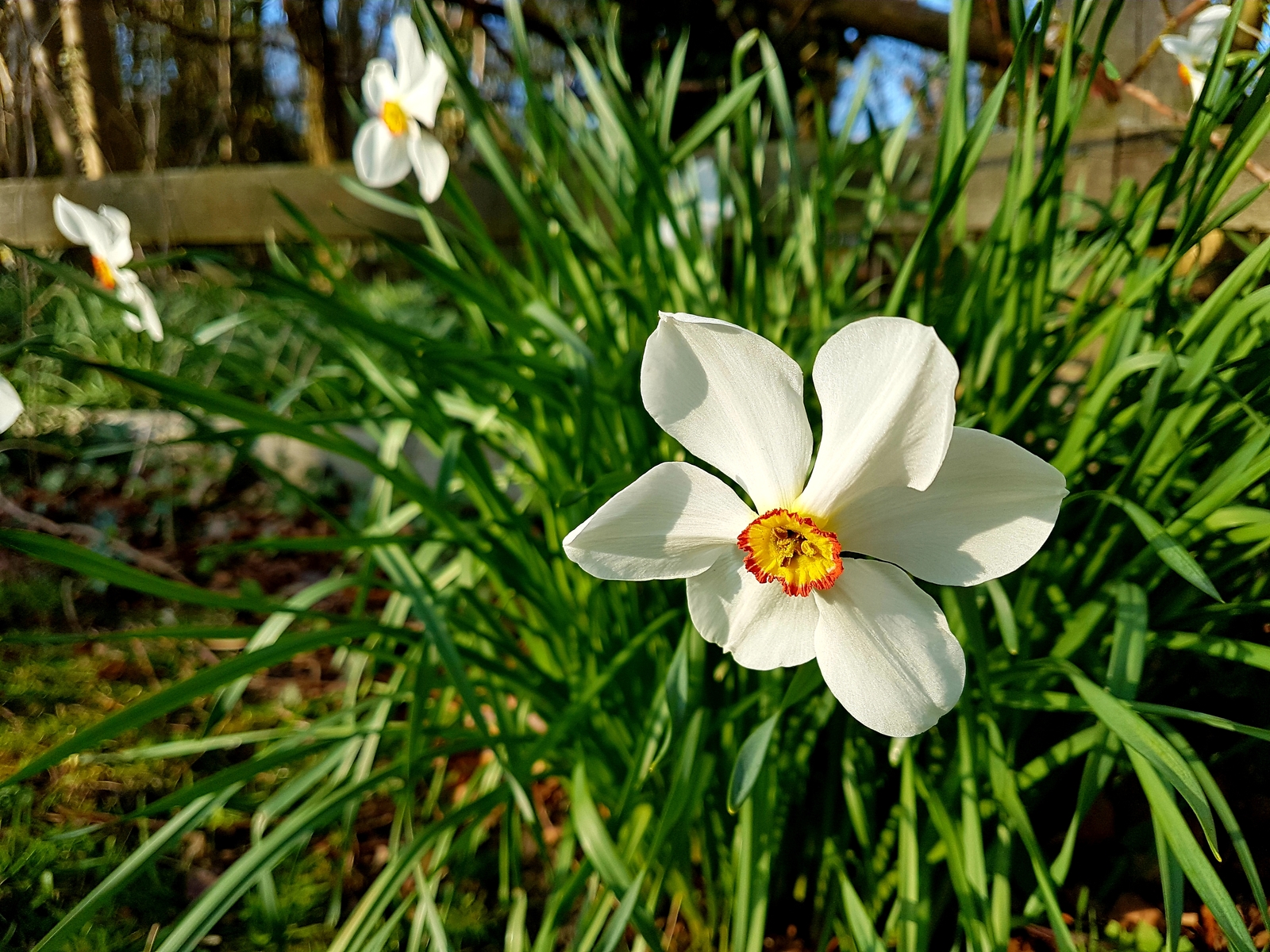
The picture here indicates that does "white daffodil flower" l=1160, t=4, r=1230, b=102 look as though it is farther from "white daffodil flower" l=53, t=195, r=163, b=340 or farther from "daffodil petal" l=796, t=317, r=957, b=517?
"white daffodil flower" l=53, t=195, r=163, b=340

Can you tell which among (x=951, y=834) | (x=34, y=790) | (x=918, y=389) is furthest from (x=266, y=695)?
(x=918, y=389)

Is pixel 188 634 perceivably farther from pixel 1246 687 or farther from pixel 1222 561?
pixel 1246 687

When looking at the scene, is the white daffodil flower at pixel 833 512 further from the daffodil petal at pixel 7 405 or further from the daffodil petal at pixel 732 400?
the daffodil petal at pixel 7 405

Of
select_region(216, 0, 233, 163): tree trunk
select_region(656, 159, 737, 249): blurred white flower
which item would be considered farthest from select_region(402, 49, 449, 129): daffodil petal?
select_region(216, 0, 233, 163): tree trunk

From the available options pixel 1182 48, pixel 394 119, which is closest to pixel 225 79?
pixel 394 119

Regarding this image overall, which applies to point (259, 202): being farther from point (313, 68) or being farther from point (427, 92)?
point (313, 68)

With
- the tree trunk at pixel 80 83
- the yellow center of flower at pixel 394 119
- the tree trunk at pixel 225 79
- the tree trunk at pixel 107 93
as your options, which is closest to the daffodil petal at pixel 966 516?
the yellow center of flower at pixel 394 119
